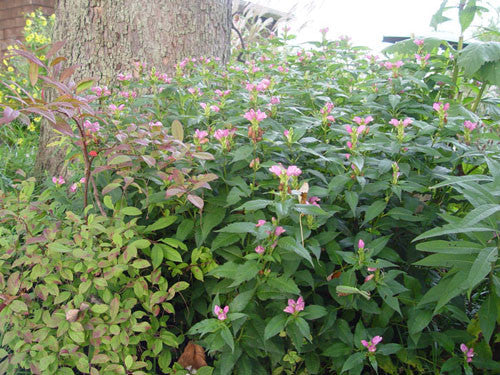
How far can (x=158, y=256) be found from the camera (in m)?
1.51

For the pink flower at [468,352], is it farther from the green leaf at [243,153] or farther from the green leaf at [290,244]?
the green leaf at [243,153]

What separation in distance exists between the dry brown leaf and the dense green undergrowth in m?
0.01

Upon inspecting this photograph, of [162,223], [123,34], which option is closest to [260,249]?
[162,223]

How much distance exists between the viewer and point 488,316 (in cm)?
129

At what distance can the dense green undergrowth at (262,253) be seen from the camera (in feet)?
4.33

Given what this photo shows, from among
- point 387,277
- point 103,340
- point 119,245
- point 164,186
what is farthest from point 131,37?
point 387,277

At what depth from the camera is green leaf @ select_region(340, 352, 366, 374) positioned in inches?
54.1

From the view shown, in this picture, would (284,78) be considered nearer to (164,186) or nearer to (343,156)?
(343,156)

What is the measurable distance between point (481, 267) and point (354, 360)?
0.53m

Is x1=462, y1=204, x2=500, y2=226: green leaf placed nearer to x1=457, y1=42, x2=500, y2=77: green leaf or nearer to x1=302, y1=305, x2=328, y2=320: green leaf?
x1=302, y1=305, x2=328, y2=320: green leaf

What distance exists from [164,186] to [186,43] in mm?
1930

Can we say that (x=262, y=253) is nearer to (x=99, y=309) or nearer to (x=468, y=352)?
(x=99, y=309)

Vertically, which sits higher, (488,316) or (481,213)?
(481,213)

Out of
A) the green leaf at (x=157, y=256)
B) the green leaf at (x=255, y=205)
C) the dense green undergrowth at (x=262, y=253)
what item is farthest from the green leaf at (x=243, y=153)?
the green leaf at (x=157, y=256)
